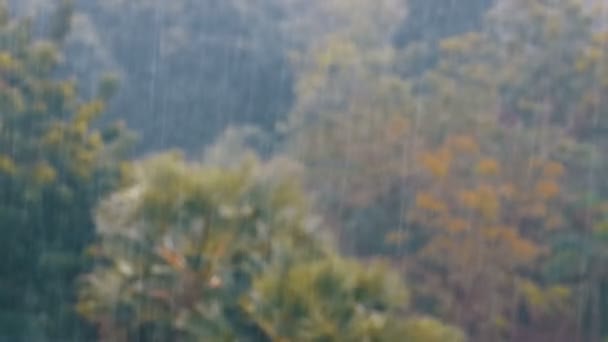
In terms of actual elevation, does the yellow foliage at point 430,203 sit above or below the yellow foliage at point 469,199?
below

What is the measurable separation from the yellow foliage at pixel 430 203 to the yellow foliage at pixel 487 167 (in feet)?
2.69

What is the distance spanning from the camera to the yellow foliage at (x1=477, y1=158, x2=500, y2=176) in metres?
13.6

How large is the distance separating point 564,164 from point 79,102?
8187 millimetres

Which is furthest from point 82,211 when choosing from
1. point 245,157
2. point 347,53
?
point 245,157

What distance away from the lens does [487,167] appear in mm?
13617

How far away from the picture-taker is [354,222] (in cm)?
1591

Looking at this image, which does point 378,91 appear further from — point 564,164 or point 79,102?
point 79,102

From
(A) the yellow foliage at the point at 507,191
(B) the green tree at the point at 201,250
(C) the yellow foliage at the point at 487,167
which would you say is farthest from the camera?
(A) the yellow foliage at the point at 507,191

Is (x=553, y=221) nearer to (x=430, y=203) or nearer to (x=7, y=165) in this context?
(x=430, y=203)

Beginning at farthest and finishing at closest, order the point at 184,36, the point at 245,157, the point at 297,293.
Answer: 1. the point at 184,36
2. the point at 245,157
3. the point at 297,293

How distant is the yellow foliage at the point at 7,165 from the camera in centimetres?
1323

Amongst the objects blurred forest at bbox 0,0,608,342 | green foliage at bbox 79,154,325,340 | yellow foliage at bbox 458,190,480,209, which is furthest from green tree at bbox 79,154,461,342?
yellow foliage at bbox 458,190,480,209

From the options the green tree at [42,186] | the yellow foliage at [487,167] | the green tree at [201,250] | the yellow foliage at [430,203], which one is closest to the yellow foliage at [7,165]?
the green tree at [42,186]

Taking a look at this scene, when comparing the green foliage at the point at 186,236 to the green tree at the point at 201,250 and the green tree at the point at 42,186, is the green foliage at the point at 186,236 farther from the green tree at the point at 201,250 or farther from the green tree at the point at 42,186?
the green tree at the point at 42,186
